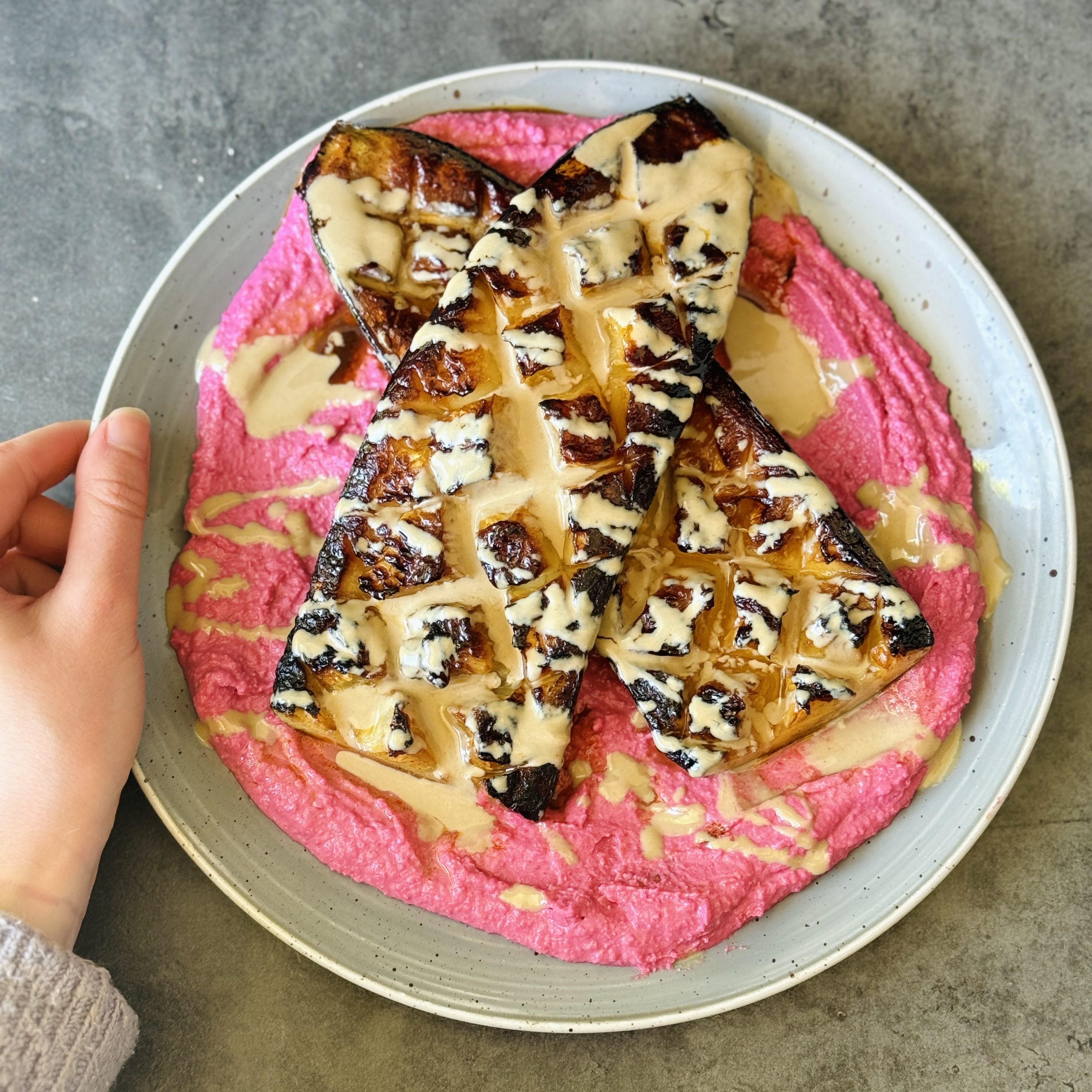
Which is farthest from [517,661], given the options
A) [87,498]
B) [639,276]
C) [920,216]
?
[920,216]

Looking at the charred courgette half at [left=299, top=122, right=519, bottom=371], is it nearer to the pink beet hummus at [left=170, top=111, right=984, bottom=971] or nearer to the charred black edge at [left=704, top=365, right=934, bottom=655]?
the pink beet hummus at [left=170, top=111, right=984, bottom=971]

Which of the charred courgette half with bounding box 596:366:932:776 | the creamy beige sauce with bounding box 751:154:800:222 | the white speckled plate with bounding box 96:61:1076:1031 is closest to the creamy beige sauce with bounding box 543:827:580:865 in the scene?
the white speckled plate with bounding box 96:61:1076:1031

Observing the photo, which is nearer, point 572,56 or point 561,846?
point 561,846

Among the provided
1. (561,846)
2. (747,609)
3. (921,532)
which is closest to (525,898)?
(561,846)

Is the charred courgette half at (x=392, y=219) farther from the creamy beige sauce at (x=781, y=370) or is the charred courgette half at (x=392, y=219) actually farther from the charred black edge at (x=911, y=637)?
the charred black edge at (x=911, y=637)

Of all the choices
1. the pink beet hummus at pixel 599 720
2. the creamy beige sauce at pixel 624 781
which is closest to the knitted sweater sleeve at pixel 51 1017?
the pink beet hummus at pixel 599 720

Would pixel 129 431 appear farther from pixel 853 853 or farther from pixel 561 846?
pixel 853 853
